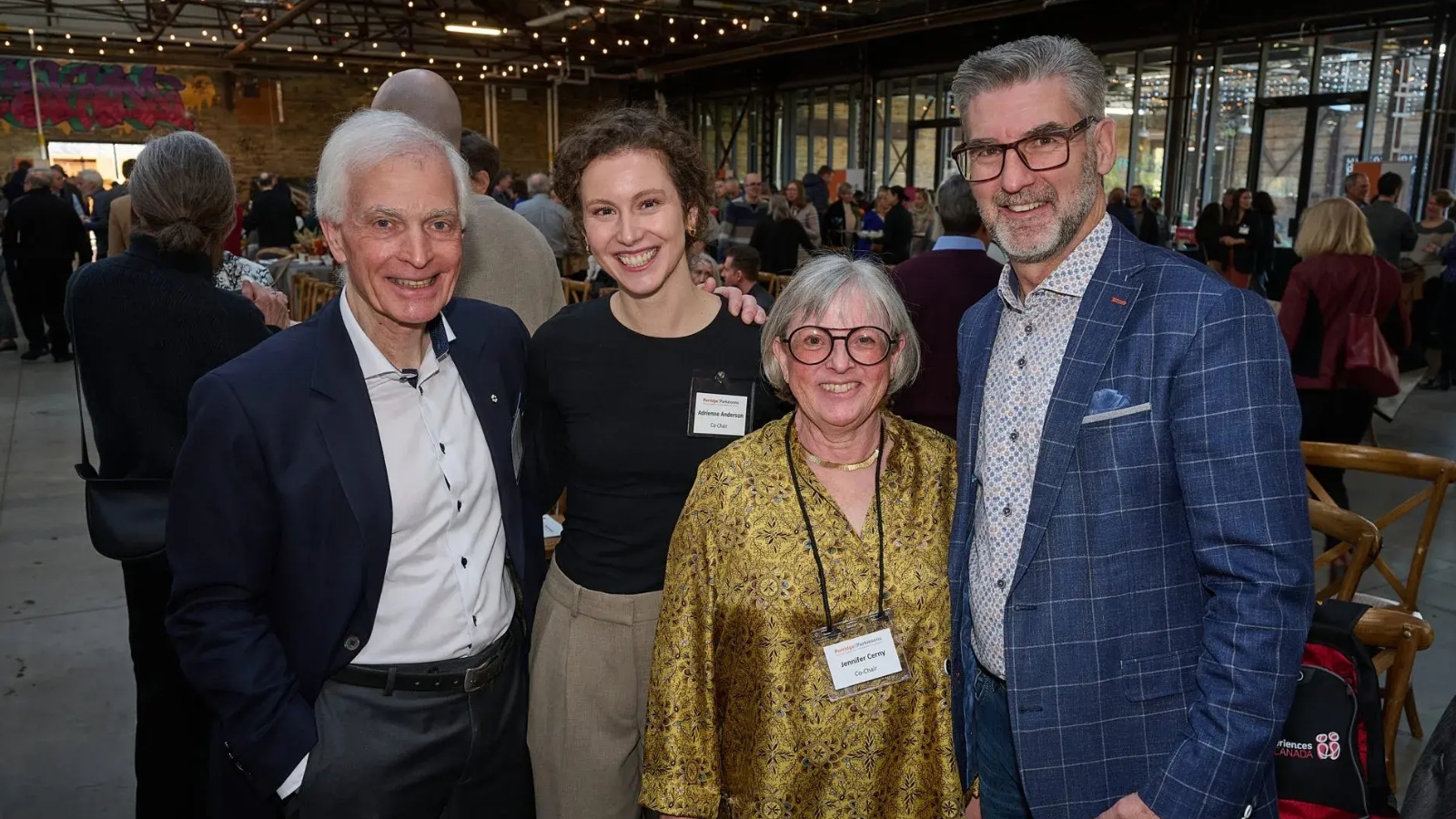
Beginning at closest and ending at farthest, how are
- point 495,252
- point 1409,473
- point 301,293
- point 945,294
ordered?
point 1409,473 → point 495,252 → point 945,294 → point 301,293

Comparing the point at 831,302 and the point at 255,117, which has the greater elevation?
the point at 255,117

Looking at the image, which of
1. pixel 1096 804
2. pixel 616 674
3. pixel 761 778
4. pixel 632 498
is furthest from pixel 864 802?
pixel 632 498

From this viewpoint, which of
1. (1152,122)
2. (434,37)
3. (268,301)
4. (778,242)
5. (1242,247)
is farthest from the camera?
(434,37)

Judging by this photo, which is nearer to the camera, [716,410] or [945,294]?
[716,410]

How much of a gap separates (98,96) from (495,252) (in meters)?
22.1

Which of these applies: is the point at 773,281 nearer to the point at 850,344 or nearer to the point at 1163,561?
the point at 850,344

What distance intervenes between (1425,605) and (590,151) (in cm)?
426

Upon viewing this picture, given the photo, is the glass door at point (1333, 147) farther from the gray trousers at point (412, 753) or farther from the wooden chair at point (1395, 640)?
the gray trousers at point (412, 753)

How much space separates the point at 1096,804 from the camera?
1422 mm

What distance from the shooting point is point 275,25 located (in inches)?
629

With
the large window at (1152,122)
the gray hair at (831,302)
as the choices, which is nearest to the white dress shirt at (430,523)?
the gray hair at (831,302)

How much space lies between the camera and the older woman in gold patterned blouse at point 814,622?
1542mm

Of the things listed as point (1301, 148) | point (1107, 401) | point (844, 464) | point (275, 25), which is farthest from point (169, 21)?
point (1107, 401)

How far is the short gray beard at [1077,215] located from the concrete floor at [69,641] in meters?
2.53
